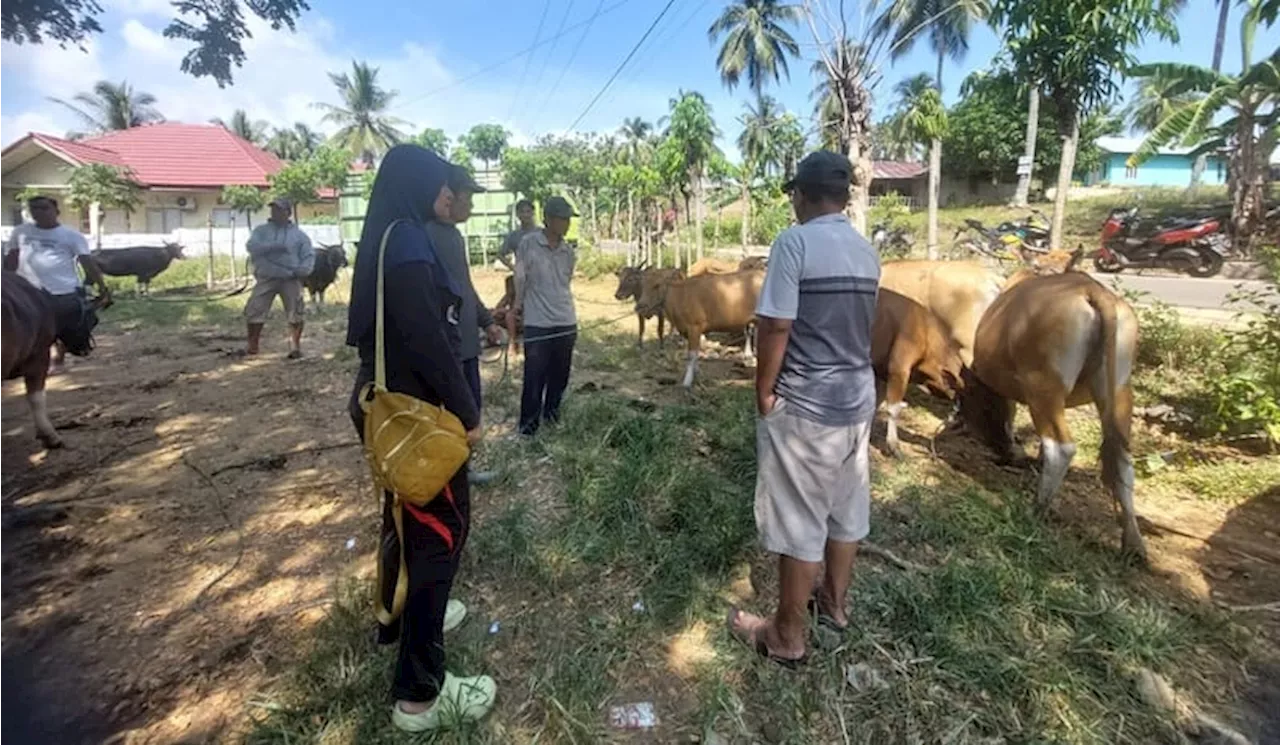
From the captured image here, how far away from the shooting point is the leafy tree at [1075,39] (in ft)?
21.2

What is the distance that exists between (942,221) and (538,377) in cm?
2356

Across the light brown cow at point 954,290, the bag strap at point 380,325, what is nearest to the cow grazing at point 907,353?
the light brown cow at point 954,290

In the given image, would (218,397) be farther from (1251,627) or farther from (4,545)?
(1251,627)

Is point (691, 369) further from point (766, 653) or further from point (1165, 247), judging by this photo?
point (1165, 247)

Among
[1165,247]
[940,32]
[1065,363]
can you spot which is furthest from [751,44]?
[1065,363]

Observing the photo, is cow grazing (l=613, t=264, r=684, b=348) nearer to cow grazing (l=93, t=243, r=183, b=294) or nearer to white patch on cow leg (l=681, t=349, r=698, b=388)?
white patch on cow leg (l=681, t=349, r=698, b=388)

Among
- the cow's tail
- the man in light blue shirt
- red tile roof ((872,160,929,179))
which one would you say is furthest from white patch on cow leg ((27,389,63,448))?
red tile roof ((872,160,929,179))

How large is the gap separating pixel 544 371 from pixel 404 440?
2918 mm

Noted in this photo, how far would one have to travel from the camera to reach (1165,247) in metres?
14.8

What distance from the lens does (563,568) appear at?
127 inches

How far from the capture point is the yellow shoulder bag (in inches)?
77.4

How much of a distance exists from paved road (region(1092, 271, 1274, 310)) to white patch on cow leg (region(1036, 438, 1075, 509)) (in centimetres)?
707

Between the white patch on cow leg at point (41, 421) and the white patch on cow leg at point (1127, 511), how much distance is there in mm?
6688

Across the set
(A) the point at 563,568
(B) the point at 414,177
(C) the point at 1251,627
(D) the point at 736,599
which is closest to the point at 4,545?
(A) the point at 563,568
